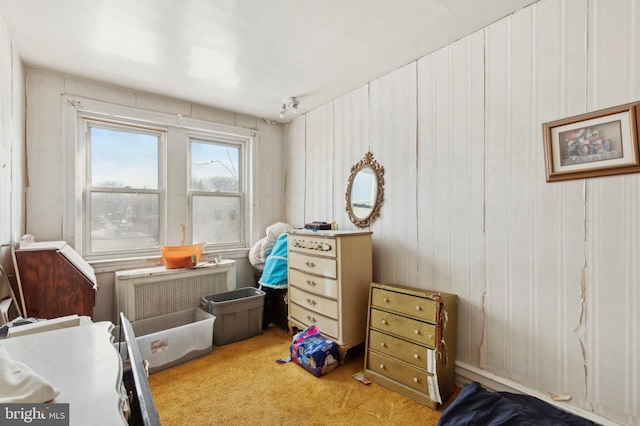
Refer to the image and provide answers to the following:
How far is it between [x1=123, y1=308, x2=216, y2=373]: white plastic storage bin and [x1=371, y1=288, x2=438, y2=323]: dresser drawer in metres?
1.48

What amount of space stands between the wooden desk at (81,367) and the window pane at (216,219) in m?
2.42

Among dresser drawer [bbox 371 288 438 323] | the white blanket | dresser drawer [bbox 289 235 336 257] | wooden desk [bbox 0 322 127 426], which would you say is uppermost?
dresser drawer [bbox 289 235 336 257]

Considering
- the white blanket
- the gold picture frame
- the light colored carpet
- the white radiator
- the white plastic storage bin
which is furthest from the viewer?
the white radiator

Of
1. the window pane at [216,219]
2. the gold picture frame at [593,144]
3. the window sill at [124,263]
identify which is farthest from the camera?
the window pane at [216,219]

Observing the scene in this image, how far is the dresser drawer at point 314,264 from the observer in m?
2.47

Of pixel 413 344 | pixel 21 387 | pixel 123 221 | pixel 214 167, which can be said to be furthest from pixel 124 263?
pixel 413 344

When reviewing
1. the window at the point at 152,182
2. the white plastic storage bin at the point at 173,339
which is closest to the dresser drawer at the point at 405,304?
the white plastic storage bin at the point at 173,339

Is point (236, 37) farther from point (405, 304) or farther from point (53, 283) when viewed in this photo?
point (405, 304)

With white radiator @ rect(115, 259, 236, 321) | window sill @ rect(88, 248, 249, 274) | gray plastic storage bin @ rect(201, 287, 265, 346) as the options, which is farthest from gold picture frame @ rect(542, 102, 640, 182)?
window sill @ rect(88, 248, 249, 274)

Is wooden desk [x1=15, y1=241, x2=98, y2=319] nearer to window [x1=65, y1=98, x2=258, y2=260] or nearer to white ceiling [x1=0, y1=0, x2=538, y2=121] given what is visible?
window [x1=65, y1=98, x2=258, y2=260]

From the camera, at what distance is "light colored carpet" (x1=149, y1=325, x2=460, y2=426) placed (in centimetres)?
178

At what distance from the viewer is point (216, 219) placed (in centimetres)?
358

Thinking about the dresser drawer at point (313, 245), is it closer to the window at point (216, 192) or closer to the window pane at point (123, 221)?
the window at point (216, 192)

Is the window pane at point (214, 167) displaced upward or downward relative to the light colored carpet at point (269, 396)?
upward
